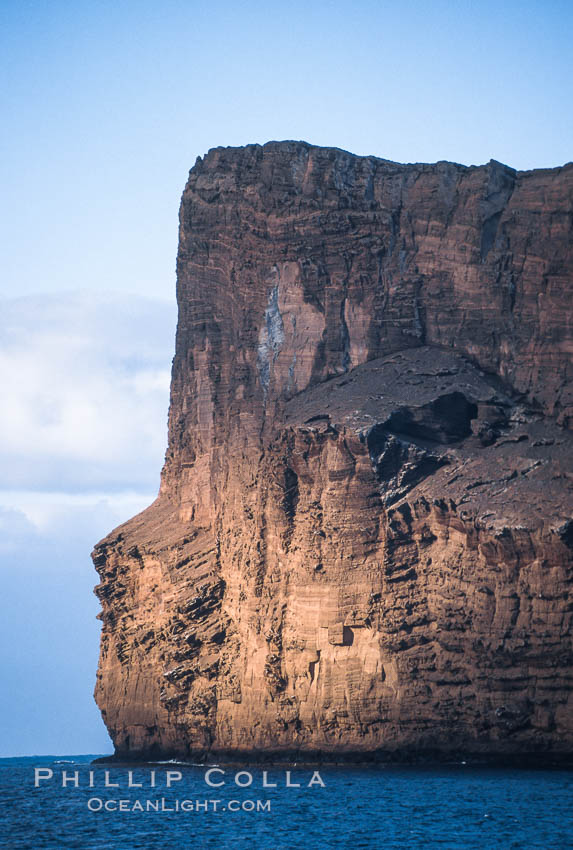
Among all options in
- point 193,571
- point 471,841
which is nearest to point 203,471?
point 193,571

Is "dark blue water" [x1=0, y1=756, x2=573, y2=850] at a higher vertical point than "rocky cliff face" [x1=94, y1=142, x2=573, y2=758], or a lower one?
lower

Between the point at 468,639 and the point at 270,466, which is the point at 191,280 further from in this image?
the point at 468,639

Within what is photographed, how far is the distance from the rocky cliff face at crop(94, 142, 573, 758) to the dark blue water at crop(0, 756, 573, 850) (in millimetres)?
4052

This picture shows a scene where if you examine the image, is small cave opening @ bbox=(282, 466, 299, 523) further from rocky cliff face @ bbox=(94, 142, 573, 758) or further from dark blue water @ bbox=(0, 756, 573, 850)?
dark blue water @ bbox=(0, 756, 573, 850)

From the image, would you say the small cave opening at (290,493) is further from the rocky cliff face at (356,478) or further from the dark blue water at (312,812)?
the dark blue water at (312,812)

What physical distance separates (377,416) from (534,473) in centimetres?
821

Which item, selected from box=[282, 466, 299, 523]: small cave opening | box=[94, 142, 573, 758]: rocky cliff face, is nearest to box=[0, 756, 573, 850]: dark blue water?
box=[94, 142, 573, 758]: rocky cliff face

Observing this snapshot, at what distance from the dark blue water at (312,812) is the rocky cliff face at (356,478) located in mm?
4052

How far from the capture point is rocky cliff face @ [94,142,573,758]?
230ft

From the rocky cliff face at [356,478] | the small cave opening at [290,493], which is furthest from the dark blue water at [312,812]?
the small cave opening at [290,493]

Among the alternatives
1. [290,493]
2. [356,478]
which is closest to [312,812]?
[356,478]

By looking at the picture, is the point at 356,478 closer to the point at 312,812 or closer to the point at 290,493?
the point at 290,493

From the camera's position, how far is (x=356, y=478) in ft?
246

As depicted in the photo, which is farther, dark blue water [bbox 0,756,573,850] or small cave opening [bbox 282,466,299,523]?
small cave opening [bbox 282,466,299,523]
